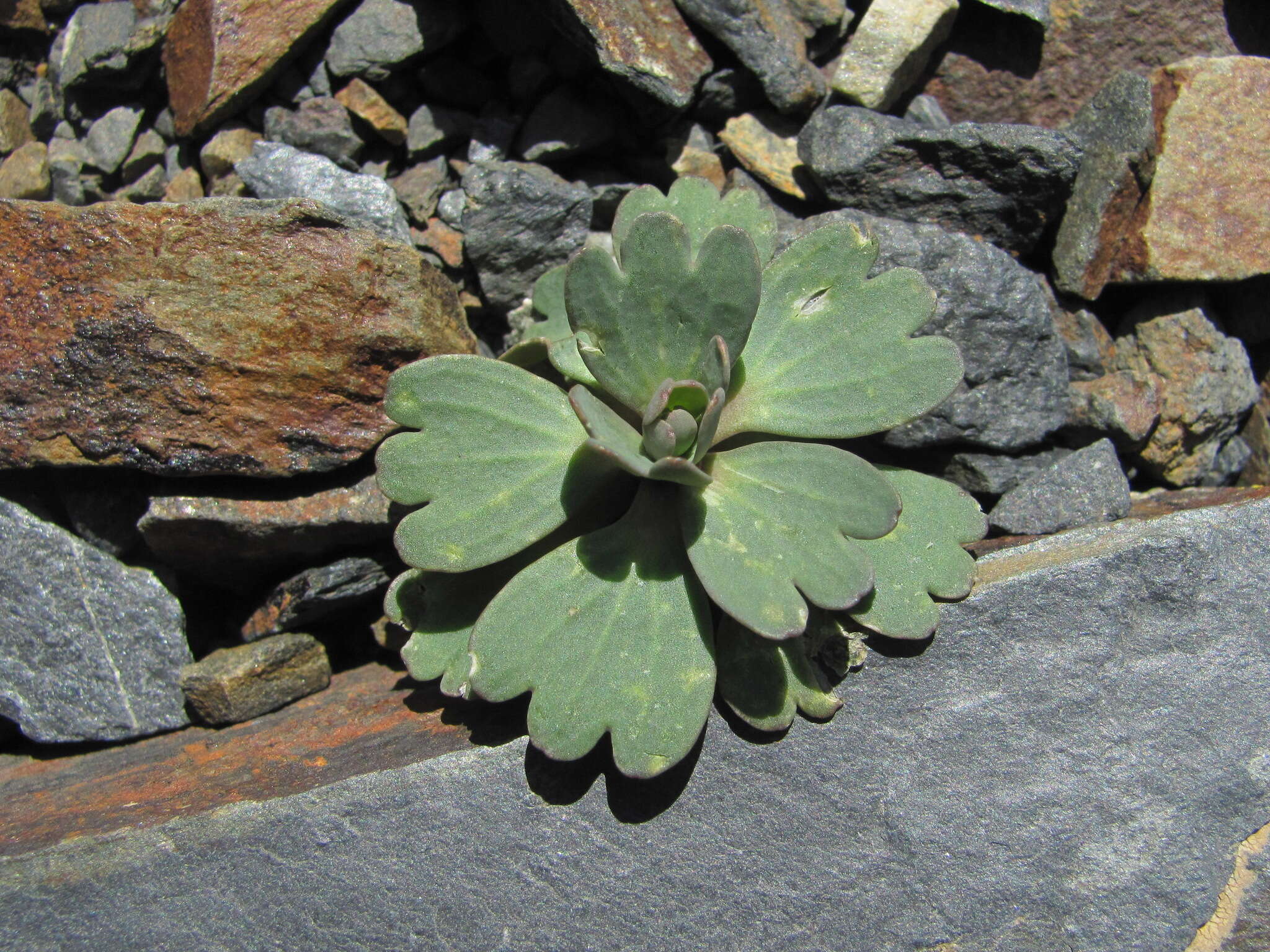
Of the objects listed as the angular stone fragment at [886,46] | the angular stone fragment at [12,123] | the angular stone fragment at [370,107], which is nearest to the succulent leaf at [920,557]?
the angular stone fragment at [886,46]

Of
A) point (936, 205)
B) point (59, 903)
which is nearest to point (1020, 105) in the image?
point (936, 205)

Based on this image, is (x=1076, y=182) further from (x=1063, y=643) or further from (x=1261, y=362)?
(x=1063, y=643)

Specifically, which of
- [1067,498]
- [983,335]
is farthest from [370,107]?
[1067,498]

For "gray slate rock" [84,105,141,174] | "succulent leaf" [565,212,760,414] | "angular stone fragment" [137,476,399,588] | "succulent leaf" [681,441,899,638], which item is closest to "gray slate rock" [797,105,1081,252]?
"succulent leaf" [565,212,760,414]

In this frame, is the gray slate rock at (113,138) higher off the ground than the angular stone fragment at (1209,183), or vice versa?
the angular stone fragment at (1209,183)

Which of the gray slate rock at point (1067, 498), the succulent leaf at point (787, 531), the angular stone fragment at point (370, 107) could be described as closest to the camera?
the succulent leaf at point (787, 531)

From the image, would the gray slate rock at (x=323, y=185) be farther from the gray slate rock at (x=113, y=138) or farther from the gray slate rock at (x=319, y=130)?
the gray slate rock at (x=113, y=138)

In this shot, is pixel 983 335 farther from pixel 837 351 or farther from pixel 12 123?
pixel 12 123
